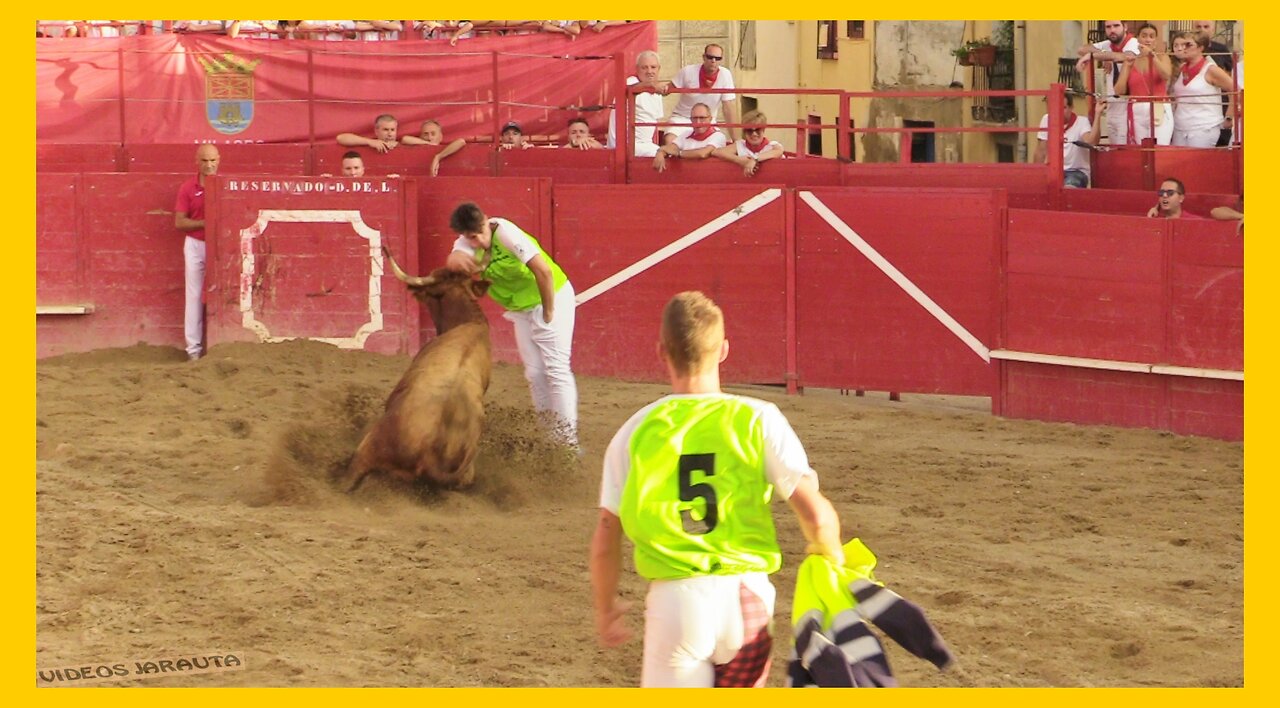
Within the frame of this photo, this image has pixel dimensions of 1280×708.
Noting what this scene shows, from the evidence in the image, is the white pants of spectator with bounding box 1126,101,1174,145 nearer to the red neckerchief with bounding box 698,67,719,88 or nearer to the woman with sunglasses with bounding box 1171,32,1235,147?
the woman with sunglasses with bounding box 1171,32,1235,147

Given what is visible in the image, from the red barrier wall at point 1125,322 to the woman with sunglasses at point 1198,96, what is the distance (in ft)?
6.26

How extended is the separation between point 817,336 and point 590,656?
242 inches

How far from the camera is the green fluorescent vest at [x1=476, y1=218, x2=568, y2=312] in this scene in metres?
8.66

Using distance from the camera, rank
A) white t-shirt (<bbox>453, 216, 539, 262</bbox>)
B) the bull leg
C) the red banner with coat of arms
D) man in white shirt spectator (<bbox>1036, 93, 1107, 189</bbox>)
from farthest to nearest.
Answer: the red banner with coat of arms < man in white shirt spectator (<bbox>1036, 93, 1107, 189</bbox>) < white t-shirt (<bbox>453, 216, 539, 262</bbox>) < the bull leg

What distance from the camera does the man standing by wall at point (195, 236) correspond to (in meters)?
12.5

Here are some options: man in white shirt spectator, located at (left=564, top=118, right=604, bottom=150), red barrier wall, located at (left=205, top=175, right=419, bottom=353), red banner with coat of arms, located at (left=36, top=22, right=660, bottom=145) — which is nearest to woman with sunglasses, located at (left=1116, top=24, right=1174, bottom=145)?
man in white shirt spectator, located at (left=564, top=118, right=604, bottom=150)

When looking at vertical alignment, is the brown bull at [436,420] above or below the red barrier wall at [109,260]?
below

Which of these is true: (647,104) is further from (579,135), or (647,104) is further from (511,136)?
(511,136)

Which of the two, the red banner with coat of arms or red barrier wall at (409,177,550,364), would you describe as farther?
the red banner with coat of arms

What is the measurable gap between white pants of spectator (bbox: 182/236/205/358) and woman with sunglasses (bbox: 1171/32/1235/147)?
22.7 feet

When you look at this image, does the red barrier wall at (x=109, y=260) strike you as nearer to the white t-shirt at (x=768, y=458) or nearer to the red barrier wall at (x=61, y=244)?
the red barrier wall at (x=61, y=244)

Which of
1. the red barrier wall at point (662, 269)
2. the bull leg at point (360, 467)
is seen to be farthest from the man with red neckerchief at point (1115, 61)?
the bull leg at point (360, 467)

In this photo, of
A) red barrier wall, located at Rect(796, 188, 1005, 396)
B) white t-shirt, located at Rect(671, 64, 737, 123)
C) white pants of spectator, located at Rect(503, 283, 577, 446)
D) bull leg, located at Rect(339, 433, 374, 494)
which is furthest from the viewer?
white t-shirt, located at Rect(671, 64, 737, 123)

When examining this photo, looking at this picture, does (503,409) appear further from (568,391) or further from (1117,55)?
(1117,55)
